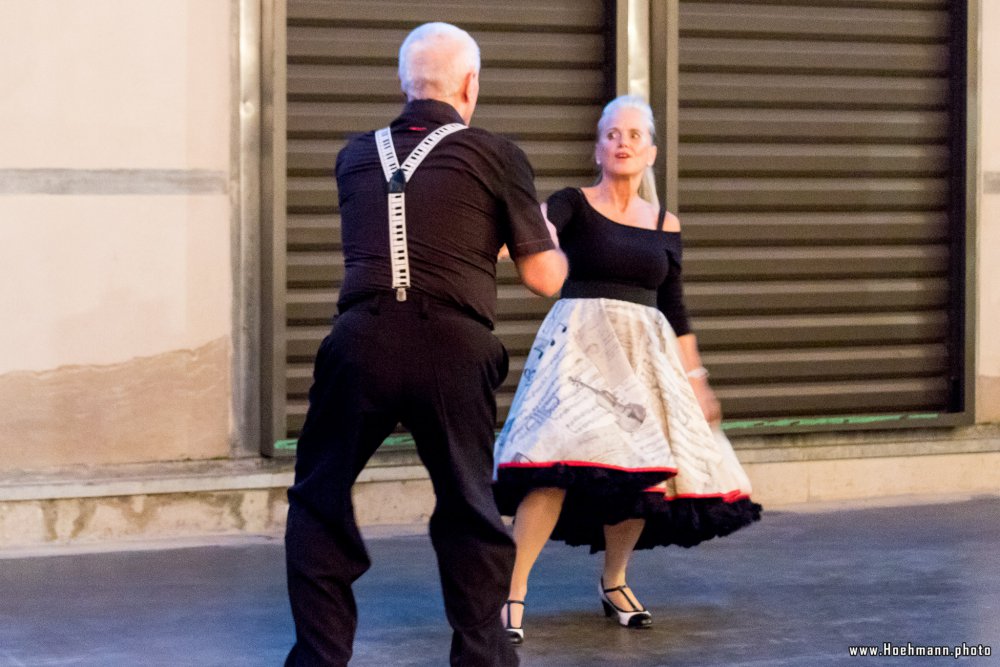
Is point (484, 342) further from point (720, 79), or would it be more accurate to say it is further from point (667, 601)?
point (720, 79)

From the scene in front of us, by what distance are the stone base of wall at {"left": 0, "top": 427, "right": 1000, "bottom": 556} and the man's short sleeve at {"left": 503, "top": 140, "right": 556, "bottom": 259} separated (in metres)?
3.84

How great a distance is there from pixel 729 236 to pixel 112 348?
3.43 metres

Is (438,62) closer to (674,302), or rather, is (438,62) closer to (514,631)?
(674,302)

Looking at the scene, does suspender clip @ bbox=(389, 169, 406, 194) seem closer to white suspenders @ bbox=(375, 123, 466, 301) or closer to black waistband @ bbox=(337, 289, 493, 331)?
white suspenders @ bbox=(375, 123, 466, 301)

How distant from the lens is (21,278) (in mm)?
7605

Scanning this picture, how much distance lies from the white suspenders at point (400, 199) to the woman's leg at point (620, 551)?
1.99m

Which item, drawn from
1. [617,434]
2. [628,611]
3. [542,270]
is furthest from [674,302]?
[542,270]

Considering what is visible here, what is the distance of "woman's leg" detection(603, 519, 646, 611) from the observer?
5.99 meters

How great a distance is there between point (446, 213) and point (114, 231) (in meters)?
3.77

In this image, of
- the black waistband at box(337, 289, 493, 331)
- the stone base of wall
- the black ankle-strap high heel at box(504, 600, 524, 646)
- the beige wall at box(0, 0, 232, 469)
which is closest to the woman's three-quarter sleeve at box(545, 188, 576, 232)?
the black ankle-strap high heel at box(504, 600, 524, 646)

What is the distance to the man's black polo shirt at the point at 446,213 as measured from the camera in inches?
172

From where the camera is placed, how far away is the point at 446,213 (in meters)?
4.37

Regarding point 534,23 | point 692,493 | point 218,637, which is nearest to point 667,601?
point 692,493

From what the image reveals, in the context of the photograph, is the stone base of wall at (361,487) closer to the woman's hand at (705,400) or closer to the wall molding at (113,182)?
the wall molding at (113,182)
